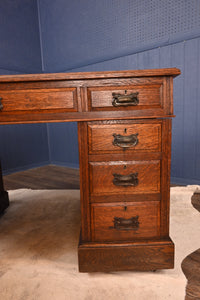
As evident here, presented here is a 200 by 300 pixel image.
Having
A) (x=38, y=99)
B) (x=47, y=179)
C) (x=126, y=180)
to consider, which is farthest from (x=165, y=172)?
(x=47, y=179)

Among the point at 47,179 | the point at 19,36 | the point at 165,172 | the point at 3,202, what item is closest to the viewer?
the point at 165,172

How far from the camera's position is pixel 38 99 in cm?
118

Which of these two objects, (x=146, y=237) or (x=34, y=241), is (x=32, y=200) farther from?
(x=146, y=237)

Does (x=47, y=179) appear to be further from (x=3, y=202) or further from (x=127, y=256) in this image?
(x=127, y=256)

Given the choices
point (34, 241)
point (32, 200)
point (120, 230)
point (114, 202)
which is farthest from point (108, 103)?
point (32, 200)

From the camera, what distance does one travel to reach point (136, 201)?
4.15 feet

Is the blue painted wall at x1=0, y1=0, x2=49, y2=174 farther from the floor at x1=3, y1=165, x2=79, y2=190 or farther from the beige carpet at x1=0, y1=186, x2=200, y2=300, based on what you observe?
the beige carpet at x1=0, y1=186, x2=200, y2=300

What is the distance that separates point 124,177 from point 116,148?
181 mm

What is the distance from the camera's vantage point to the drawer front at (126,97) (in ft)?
3.85

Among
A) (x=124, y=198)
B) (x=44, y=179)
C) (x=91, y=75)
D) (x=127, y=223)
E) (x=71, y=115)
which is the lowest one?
(x=44, y=179)

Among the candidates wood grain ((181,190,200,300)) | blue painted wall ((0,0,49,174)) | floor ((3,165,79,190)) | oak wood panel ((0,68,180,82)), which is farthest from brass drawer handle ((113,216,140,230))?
blue painted wall ((0,0,49,174))

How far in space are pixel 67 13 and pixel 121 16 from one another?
131 centimetres

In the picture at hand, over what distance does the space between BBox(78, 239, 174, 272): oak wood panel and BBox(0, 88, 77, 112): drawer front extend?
86 centimetres

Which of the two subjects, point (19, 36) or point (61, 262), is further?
point (19, 36)
